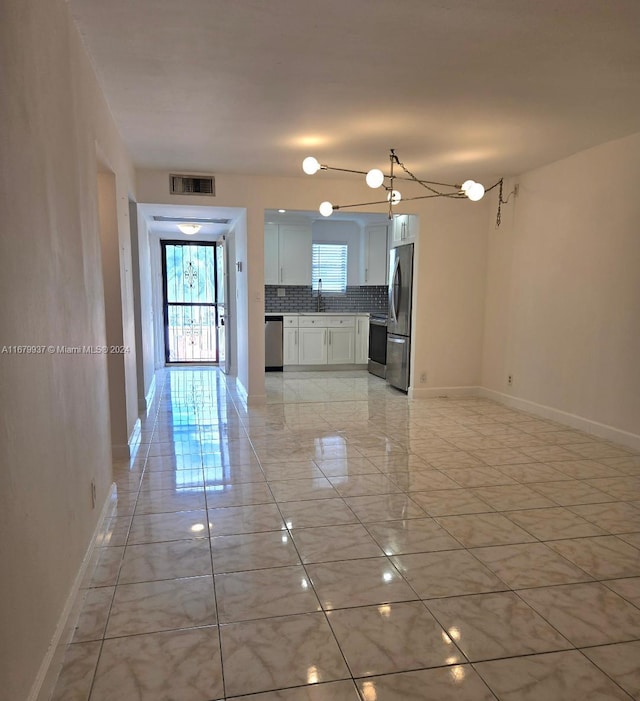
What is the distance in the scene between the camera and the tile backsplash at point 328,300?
8.30m

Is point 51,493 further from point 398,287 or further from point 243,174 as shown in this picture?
point 398,287

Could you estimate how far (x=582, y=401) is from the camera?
4387 mm

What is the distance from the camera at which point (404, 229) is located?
6000 mm

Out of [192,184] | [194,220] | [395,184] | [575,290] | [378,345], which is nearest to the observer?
[575,290]

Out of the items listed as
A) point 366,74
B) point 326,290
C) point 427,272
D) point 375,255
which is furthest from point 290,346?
point 366,74

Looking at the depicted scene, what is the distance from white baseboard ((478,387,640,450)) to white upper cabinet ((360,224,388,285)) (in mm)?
2987

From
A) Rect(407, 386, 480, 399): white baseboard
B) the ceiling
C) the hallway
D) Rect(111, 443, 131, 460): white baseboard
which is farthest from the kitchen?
Rect(111, 443, 131, 460): white baseboard

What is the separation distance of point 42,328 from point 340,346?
6.47 meters

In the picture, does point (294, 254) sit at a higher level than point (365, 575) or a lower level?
higher

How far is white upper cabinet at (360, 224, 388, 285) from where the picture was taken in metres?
7.98

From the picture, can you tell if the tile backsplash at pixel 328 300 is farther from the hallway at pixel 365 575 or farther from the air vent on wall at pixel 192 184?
the hallway at pixel 365 575

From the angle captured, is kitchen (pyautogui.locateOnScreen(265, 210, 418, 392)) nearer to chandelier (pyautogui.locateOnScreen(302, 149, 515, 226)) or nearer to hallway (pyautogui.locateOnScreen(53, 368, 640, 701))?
chandelier (pyautogui.locateOnScreen(302, 149, 515, 226))

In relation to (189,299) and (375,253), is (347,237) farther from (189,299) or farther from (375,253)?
(189,299)

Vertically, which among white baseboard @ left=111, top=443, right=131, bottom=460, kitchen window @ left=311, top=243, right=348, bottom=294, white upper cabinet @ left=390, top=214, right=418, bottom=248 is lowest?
white baseboard @ left=111, top=443, right=131, bottom=460
